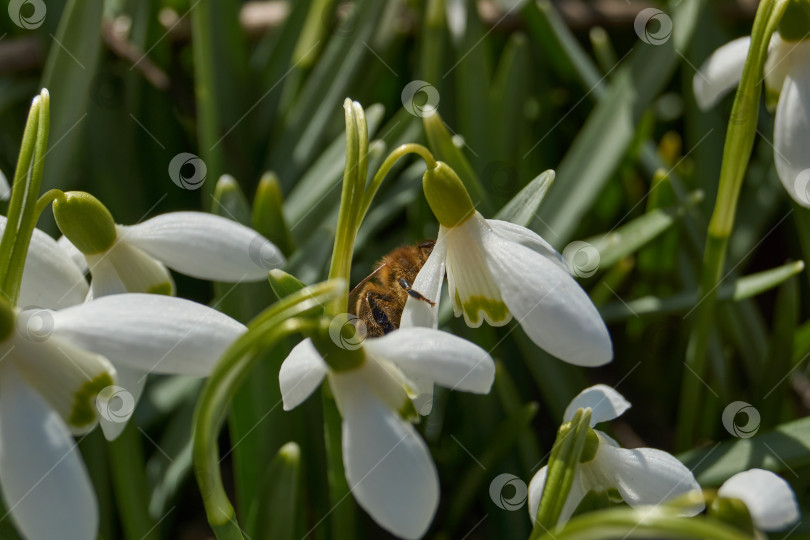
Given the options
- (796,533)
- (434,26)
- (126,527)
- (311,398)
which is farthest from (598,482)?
(434,26)

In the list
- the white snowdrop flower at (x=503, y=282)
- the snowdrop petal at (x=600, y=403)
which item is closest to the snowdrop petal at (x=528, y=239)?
the white snowdrop flower at (x=503, y=282)

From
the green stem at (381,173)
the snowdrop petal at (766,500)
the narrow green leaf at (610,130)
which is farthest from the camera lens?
the narrow green leaf at (610,130)

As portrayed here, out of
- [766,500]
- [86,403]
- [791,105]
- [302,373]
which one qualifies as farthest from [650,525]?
[791,105]

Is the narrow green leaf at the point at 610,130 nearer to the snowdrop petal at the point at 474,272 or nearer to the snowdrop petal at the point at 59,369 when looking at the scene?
the snowdrop petal at the point at 474,272

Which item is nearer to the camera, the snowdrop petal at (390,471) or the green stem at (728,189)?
the snowdrop petal at (390,471)

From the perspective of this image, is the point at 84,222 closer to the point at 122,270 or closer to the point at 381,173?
the point at 122,270

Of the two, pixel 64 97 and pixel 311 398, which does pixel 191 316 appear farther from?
pixel 64 97

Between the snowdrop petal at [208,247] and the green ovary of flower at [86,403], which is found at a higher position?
the snowdrop petal at [208,247]
